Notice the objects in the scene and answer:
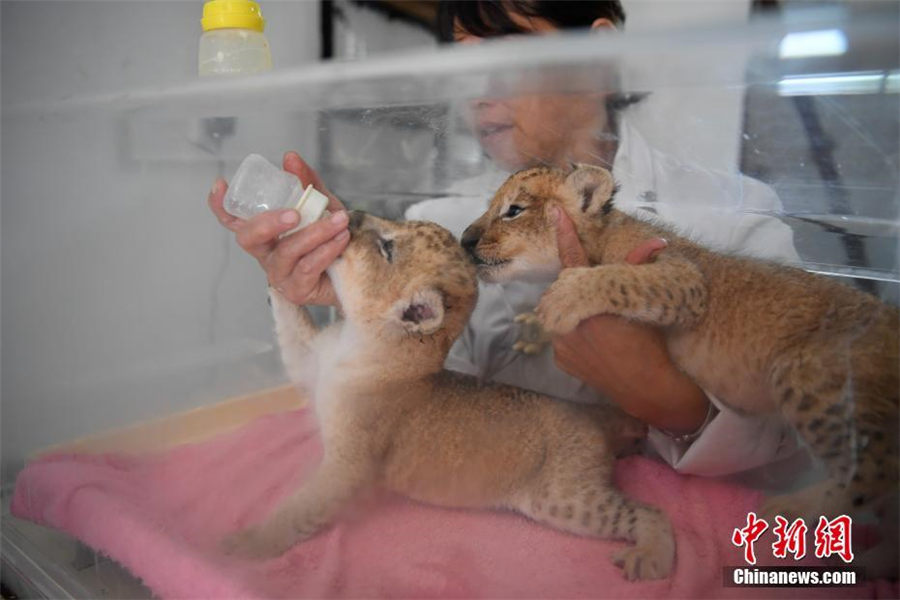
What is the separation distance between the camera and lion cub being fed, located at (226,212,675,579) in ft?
3.00

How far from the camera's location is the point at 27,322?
4.97 feet

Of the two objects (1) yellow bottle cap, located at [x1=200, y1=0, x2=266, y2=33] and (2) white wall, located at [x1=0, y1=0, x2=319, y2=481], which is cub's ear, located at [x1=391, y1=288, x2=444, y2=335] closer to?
(2) white wall, located at [x1=0, y1=0, x2=319, y2=481]

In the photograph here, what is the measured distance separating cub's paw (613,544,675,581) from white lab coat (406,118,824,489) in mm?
116

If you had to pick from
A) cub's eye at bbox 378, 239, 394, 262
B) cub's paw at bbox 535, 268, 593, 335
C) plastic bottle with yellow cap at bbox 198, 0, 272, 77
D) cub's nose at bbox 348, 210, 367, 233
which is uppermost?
plastic bottle with yellow cap at bbox 198, 0, 272, 77

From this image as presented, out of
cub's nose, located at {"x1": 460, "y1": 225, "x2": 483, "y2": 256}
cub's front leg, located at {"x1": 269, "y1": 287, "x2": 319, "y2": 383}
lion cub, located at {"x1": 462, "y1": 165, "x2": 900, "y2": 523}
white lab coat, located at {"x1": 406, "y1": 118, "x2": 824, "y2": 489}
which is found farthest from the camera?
cub's front leg, located at {"x1": 269, "y1": 287, "x2": 319, "y2": 383}

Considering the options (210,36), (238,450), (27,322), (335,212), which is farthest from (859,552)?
(27,322)

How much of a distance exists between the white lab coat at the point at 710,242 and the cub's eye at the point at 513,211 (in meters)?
0.09

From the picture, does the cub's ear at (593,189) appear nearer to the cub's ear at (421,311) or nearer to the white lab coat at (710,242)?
the white lab coat at (710,242)

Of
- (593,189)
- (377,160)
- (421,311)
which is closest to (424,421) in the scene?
(421,311)

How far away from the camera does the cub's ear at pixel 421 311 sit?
3.07ft

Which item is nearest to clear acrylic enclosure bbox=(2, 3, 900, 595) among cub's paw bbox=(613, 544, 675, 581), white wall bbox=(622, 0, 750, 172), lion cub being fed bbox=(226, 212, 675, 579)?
white wall bbox=(622, 0, 750, 172)

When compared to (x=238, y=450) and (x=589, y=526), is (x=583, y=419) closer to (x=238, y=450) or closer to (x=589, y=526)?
(x=589, y=526)

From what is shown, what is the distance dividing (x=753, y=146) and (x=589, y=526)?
522 mm

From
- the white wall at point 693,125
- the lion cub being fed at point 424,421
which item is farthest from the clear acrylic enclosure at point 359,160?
the lion cub being fed at point 424,421
